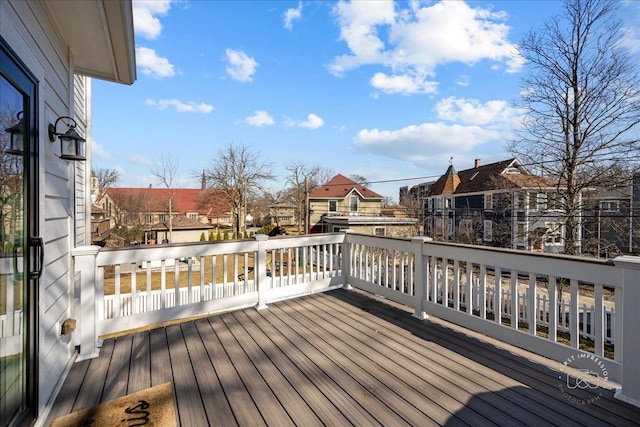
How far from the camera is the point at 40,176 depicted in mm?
1745

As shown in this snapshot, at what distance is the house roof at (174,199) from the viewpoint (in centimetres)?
2394

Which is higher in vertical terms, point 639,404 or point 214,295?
point 214,295

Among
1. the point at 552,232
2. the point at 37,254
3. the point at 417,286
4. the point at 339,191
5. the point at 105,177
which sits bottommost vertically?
the point at 417,286

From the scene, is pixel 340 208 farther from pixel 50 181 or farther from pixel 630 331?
pixel 50 181

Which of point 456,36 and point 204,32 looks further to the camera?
point 204,32

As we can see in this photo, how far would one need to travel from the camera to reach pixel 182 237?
69.5 ft

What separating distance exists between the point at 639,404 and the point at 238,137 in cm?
2252

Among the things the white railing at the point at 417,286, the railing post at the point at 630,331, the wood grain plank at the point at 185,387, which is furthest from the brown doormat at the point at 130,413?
the railing post at the point at 630,331

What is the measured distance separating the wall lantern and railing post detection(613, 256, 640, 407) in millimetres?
3588

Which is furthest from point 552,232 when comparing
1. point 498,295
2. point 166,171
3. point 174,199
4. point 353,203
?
point 174,199

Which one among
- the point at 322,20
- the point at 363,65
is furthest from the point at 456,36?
the point at 363,65

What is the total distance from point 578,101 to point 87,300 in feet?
35.4

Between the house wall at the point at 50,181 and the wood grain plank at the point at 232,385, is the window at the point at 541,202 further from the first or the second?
the house wall at the point at 50,181

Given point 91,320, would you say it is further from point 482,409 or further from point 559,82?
point 559,82
